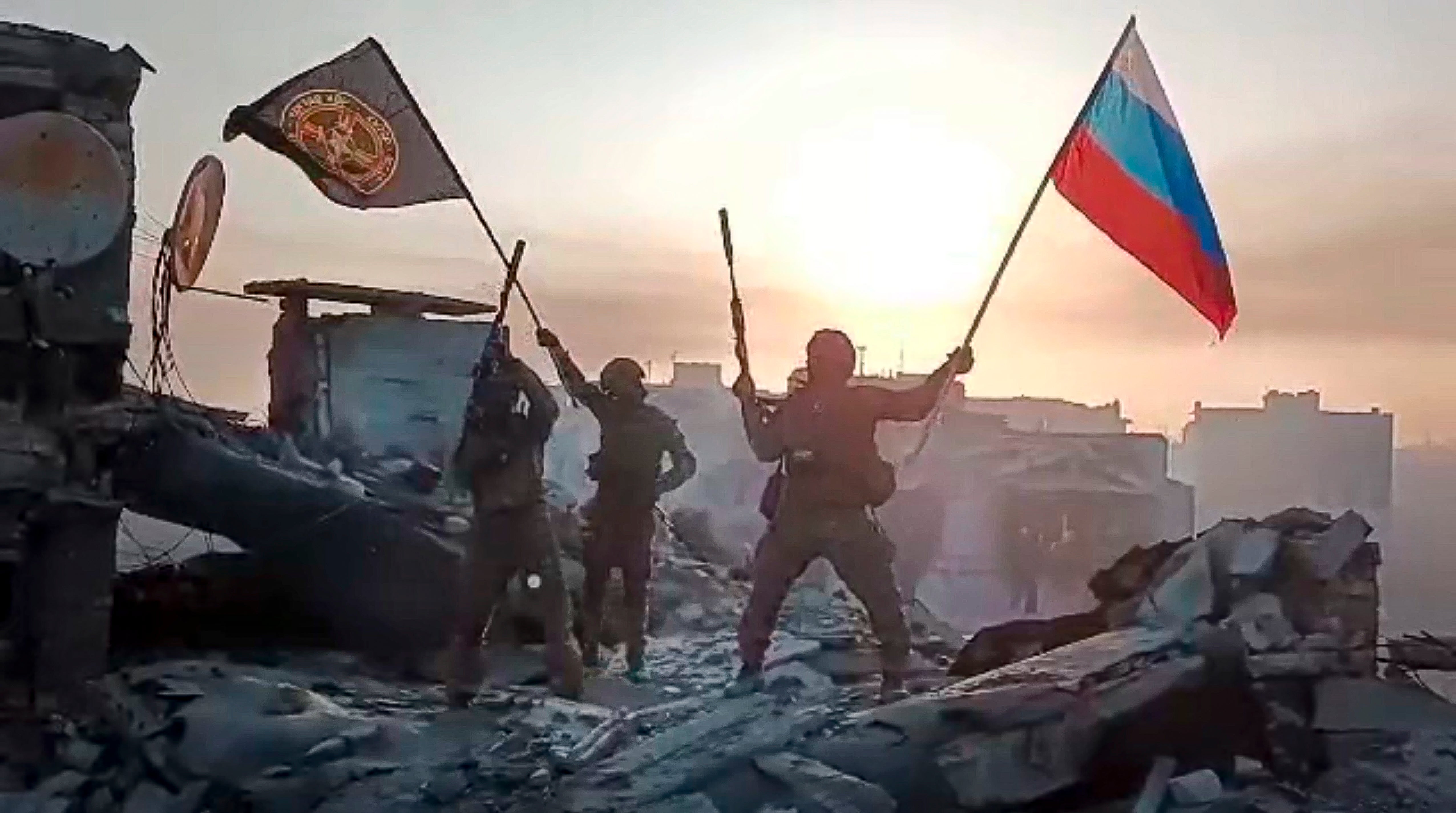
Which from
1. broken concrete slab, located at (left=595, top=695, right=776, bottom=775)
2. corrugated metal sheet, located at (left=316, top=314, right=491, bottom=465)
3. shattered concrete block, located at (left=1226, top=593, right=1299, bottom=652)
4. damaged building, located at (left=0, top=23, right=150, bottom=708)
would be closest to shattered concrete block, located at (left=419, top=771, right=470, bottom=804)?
broken concrete slab, located at (left=595, top=695, right=776, bottom=775)

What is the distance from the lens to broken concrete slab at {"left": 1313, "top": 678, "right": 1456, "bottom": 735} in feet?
23.9

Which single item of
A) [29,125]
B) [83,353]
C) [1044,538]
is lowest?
[1044,538]

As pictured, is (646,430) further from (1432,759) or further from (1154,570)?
(1432,759)

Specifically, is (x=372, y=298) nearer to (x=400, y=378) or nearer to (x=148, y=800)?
(x=400, y=378)

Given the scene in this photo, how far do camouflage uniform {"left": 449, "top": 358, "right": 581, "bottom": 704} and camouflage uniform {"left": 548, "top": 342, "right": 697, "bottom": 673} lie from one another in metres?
0.92

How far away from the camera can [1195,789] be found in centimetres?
636

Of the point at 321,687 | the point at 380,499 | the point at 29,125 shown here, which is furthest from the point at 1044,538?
the point at 29,125

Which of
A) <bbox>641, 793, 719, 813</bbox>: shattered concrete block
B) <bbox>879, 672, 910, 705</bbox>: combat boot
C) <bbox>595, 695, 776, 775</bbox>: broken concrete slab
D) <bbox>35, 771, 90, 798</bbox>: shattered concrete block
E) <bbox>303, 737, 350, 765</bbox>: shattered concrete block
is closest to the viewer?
<bbox>641, 793, 719, 813</bbox>: shattered concrete block

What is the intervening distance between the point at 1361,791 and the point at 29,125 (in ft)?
21.3

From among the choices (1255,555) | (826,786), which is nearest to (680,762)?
(826,786)

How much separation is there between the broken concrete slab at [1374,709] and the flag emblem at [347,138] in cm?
546

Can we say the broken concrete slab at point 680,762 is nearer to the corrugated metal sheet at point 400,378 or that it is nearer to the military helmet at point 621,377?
the military helmet at point 621,377

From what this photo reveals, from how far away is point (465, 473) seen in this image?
26.5 feet

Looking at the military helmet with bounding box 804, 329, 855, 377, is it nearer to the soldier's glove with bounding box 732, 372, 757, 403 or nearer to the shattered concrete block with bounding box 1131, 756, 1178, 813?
the soldier's glove with bounding box 732, 372, 757, 403
